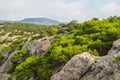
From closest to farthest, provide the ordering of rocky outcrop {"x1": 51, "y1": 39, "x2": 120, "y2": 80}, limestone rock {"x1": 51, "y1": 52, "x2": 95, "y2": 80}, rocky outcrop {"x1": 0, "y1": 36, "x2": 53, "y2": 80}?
1. rocky outcrop {"x1": 51, "y1": 39, "x2": 120, "y2": 80}
2. limestone rock {"x1": 51, "y1": 52, "x2": 95, "y2": 80}
3. rocky outcrop {"x1": 0, "y1": 36, "x2": 53, "y2": 80}

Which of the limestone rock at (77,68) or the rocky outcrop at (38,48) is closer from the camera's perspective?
the limestone rock at (77,68)

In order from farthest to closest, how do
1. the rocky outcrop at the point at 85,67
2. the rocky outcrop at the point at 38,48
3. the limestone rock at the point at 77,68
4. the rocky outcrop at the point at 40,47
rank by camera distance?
the rocky outcrop at the point at 38,48 → the rocky outcrop at the point at 40,47 → the limestone rock at the point at 77,68 → the rocky outcrop at the point at 85,67

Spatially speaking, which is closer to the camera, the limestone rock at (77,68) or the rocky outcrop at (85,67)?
the rocky outcrop at (85,67)

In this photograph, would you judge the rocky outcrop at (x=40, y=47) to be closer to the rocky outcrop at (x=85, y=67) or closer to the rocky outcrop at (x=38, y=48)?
the rocky outcrop at (x=38, y=48)

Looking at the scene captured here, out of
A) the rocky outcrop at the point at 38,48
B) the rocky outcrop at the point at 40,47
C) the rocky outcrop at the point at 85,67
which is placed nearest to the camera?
the rocky outcrop at the point at 85,67

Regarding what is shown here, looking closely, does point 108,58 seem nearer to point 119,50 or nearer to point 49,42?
point 119,50

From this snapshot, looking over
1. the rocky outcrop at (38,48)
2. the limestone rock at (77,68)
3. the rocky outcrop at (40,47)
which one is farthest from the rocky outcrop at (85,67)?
the rocky outcrop at (38,48)

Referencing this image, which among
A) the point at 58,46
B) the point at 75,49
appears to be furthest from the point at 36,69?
the point at 75,49

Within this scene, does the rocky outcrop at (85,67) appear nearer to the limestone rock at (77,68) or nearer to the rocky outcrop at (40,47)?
the limestone rock at (77,68)

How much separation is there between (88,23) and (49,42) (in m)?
12.9

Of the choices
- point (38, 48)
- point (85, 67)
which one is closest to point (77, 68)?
point (85, 67)

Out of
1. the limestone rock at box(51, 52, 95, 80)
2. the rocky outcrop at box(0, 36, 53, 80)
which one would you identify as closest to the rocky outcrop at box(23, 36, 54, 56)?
the rocky outcrop at box(0, 36, 53, 80)

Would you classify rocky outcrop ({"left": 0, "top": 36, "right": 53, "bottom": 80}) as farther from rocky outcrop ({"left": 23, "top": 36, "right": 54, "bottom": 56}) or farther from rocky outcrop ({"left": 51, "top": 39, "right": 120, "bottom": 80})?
rocky outcrop ({"left": 51, "top": 39, "right": 120, "bottom": 80})

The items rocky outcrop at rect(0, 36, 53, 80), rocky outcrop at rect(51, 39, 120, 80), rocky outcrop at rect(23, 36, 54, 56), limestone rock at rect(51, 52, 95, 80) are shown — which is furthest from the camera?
rocky outcrop at rect(0, 36, 53, 80)
